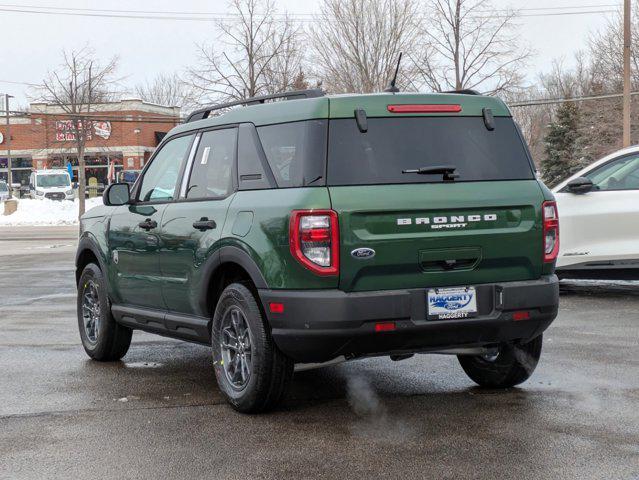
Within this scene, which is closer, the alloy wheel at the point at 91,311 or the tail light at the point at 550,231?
the tail light at the point at 550,231

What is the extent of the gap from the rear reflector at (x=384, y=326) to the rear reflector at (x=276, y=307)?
21.3 inches

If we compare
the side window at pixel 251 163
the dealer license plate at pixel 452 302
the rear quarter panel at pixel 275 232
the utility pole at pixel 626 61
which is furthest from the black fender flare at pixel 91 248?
the utility pole at pixel 626 61

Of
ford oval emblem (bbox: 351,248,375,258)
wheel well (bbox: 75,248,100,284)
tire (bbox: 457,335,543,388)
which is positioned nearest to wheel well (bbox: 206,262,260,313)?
ford oval emblem (bbox: 351,248,375,258)

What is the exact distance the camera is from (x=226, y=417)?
5617 mm

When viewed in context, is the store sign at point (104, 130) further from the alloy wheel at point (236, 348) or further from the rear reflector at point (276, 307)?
the rear reflector at point (276, 307)

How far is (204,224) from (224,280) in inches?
15.1

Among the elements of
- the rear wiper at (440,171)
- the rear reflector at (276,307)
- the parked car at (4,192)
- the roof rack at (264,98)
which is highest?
the parked car at (4,192)

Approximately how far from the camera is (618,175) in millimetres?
10672

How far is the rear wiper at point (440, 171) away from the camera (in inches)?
211

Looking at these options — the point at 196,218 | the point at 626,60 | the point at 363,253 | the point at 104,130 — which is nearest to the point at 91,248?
the point at 196,218

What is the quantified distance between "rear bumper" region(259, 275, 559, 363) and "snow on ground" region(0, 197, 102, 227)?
3667 cm

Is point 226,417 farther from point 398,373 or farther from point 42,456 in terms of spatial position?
point 398,373

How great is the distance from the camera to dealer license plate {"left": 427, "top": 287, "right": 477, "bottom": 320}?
5219 mm

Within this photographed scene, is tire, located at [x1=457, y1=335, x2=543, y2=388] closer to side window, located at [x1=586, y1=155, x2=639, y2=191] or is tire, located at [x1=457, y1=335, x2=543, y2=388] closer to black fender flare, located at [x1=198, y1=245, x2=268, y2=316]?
black fender flare, located at [x1=198, y1=245, x2=268, y2=316]
